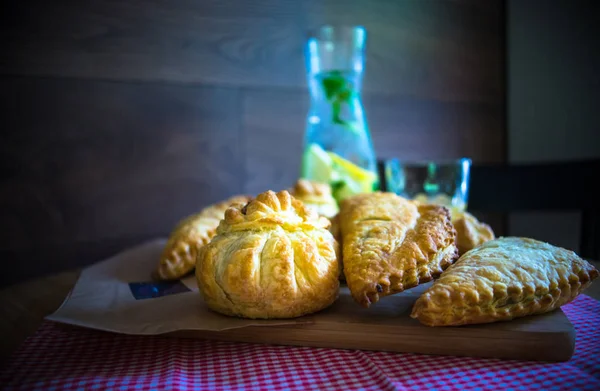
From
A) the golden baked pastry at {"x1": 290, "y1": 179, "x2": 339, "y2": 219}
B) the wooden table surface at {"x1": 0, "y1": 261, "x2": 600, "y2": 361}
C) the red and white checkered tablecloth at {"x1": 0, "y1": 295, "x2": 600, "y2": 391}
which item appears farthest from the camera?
the golden baked pastry at {"x1": 290, "y1": 179, "x2": 339, "y2": 219}

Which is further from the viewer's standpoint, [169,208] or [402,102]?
[402,102]

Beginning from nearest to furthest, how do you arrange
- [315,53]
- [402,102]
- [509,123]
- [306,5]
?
[315,53] → [306,5] → [402,102] → [509,123]

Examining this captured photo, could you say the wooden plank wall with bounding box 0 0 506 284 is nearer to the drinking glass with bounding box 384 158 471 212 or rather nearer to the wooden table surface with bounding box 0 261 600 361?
the wooden table surface with bounding box 0 261 600 361

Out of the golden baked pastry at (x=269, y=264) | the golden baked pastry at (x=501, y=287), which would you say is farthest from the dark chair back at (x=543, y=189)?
the golden baked pastry at (x=269, y=264)

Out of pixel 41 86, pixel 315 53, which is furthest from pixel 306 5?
pixel 41 86

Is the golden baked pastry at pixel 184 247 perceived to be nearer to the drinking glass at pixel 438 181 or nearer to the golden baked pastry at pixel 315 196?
the golden baked pastry at pixel 315 196

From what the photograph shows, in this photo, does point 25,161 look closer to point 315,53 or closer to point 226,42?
point 226,42

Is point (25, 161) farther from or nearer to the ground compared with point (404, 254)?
farther from the ground

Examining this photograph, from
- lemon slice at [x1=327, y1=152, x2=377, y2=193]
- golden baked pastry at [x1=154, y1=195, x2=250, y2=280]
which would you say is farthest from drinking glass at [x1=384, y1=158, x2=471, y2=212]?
golden baked pastry at [x1=154, y1=195, x2=250, y2=280]
